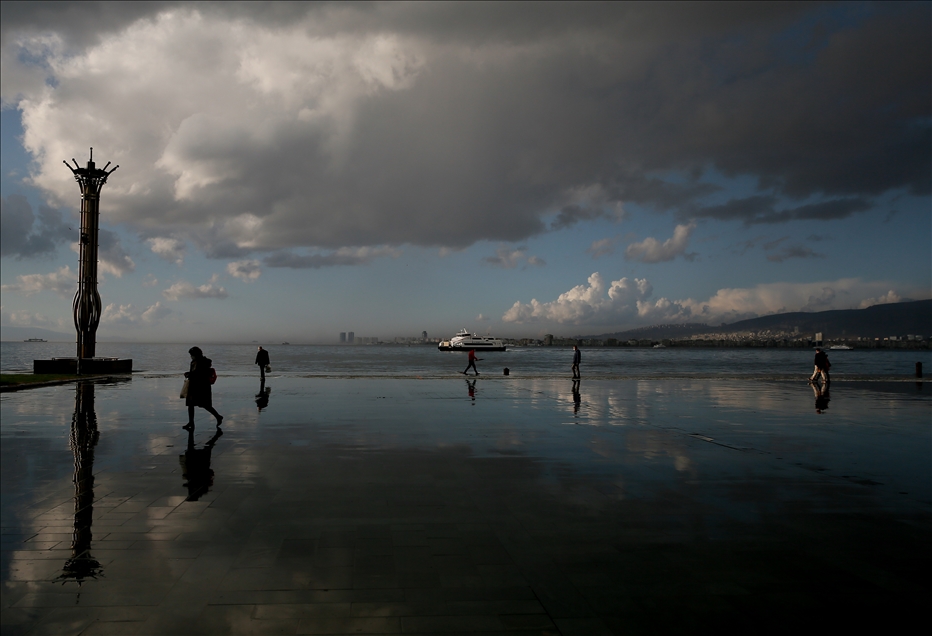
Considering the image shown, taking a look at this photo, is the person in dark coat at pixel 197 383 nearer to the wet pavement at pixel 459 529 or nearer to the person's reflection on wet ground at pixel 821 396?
the wet pavement at pixel 459 529

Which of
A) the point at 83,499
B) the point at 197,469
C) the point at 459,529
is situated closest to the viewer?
the point at 459,529

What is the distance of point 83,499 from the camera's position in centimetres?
663

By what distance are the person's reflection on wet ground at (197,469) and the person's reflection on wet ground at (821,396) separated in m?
15.9

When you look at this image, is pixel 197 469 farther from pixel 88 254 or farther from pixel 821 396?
pixel 88 254

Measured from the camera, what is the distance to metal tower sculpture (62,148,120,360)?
30.4 m

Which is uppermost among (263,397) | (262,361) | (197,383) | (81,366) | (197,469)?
(197,383)

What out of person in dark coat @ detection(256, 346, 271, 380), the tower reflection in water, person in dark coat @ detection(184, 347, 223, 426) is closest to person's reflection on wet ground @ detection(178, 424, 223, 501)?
person in dark coat @ detection(184, 347, 223, 426)

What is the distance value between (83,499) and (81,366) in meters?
26.7

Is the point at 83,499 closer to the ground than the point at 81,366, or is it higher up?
closer to the ground

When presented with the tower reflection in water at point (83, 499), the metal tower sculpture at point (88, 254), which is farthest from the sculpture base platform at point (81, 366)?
the tower reflection in water at point (83, 499)

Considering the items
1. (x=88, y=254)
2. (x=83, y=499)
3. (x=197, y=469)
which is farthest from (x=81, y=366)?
(x=83, y=499)

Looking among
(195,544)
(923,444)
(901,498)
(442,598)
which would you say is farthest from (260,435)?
(923,444)

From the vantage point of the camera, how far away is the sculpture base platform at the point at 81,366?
28.7 m

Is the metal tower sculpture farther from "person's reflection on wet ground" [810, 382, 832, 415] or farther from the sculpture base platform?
"person's reflection on wet ground" [810, 382, 832, 415]
